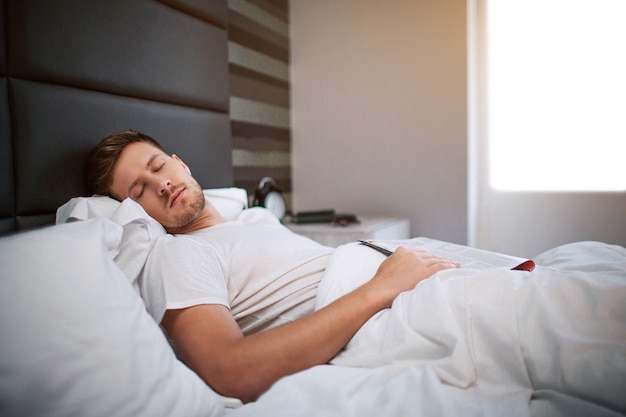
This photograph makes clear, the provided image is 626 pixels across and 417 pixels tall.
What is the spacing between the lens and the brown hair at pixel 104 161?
1188mm

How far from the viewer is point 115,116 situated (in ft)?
4.34

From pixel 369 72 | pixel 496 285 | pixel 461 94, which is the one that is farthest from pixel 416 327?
pixel 369 72

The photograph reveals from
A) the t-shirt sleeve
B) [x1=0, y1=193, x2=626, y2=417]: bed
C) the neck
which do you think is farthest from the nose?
[x1=0, y1=193, x2=626, y2=417]: bed

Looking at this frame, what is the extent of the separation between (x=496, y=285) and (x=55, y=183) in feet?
3.46

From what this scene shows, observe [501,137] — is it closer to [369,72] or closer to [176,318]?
[369,72]

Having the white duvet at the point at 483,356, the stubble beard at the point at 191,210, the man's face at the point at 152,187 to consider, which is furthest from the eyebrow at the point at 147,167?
the white duvet at the point at 483,356

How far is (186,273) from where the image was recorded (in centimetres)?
88

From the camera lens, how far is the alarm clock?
6.91 ft

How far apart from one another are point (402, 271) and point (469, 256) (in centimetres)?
27

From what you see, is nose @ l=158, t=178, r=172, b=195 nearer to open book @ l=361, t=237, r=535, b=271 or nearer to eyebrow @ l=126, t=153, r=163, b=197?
eyebrow @ l=126, t=153, r=163, b=197

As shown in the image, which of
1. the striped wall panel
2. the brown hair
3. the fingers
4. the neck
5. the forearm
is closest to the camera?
the forearm

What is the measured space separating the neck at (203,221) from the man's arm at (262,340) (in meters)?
0.48

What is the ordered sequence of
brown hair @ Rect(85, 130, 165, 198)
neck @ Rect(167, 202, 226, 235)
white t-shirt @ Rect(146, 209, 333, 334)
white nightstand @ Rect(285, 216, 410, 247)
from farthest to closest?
white nightstand @ Rect(285, 216, 410, 247), neck @ Rect(167, 202, 226, 235), brown hair @ Rect(85, 130, 165, 198), white t-shirt @ Rect(146, 209, 333, 334)

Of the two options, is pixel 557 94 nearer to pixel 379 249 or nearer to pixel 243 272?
pixel 379 249
